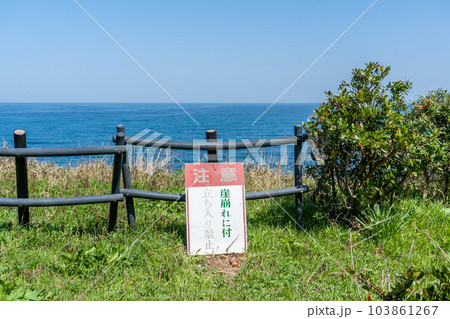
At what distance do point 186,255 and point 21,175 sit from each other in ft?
7.46

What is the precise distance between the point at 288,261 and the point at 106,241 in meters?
2.06

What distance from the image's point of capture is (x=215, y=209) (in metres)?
4.27

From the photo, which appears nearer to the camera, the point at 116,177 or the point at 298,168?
the point at 116,177

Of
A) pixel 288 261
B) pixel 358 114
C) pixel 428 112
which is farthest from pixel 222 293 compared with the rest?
pixel 428 112

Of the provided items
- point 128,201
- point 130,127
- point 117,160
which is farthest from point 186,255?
point 130,127

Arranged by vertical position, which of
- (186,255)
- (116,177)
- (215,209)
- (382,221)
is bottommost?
(186,255)

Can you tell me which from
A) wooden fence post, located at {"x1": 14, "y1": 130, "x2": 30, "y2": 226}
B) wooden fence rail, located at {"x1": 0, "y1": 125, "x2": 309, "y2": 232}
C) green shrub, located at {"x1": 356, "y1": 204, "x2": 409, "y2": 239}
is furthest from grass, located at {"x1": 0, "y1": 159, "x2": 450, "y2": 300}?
wooden fence rail, located at {"x1": 0, "y1": 125, "x2": 309, "y2": 232}

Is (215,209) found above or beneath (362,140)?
beneath

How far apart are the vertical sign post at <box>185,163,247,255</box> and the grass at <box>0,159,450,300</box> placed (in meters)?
0.20

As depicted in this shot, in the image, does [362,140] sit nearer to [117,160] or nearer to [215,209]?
[215,209]

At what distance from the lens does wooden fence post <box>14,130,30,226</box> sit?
454 cm

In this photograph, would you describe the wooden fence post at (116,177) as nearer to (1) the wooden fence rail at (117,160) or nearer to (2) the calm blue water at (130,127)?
(1) the wooden fence rail at (117,160)

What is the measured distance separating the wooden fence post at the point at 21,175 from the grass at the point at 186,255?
0.16m
